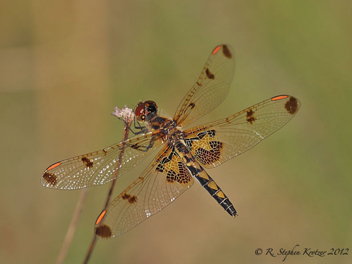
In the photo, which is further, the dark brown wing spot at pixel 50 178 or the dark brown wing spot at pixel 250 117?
the dark brown wing spot at pixel 250 117

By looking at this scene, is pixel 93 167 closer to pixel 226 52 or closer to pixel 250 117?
pixel 250 117

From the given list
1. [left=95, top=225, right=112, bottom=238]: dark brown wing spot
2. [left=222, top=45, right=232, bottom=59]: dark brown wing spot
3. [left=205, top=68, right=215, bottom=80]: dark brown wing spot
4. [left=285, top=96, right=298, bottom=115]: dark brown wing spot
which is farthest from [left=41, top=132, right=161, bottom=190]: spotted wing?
[left=285, top=96, right=298, bottom=115]: dark brown wing spot

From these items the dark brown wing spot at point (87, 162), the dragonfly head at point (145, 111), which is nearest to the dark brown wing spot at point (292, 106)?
the dragonfly head at point (145, 111)

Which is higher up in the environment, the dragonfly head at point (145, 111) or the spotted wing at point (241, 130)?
the dragonfly head at point (145, 111)

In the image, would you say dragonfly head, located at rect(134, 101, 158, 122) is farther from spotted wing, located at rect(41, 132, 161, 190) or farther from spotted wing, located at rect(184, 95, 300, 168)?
spotted wing, located at rect(184, 95, 300, 168)
